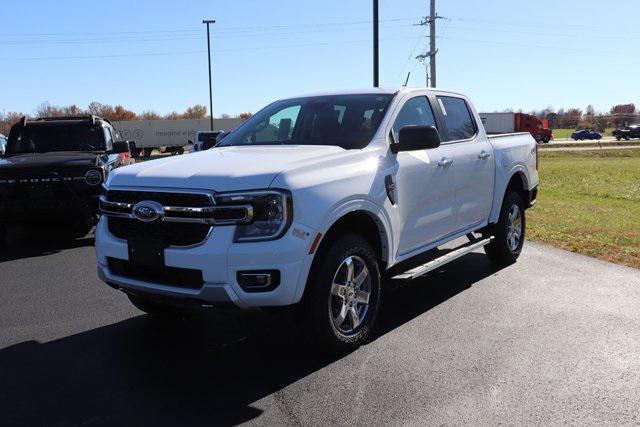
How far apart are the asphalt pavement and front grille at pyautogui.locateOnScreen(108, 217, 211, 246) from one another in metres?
0.92

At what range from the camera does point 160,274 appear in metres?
4.03

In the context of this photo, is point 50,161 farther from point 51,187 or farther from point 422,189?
point 422,189

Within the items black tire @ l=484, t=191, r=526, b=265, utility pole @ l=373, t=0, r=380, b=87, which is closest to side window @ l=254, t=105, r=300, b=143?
black tire @ l=484, t=191, r=526, b=265

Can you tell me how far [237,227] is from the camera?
376 centimetres

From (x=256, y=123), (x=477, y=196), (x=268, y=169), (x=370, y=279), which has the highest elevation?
(x=256, y=123)

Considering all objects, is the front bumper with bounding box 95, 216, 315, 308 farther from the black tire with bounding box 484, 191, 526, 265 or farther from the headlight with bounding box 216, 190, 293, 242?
the black tire with bounding box 484, 191, 526, 265

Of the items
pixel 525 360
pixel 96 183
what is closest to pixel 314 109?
pixel 525 360

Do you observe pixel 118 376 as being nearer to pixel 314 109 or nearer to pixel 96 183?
pixel 314 109

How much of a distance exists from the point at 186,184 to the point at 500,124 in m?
59.1

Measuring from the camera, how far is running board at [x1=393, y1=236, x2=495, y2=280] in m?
4.89

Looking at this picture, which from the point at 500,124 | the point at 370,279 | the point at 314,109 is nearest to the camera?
the point at 370,279

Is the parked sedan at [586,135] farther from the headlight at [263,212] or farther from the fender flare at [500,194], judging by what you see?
the headlight at [263,212]

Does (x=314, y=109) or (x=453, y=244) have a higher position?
(x=314, y=109)

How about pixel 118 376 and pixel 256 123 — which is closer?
pixel 118 376
